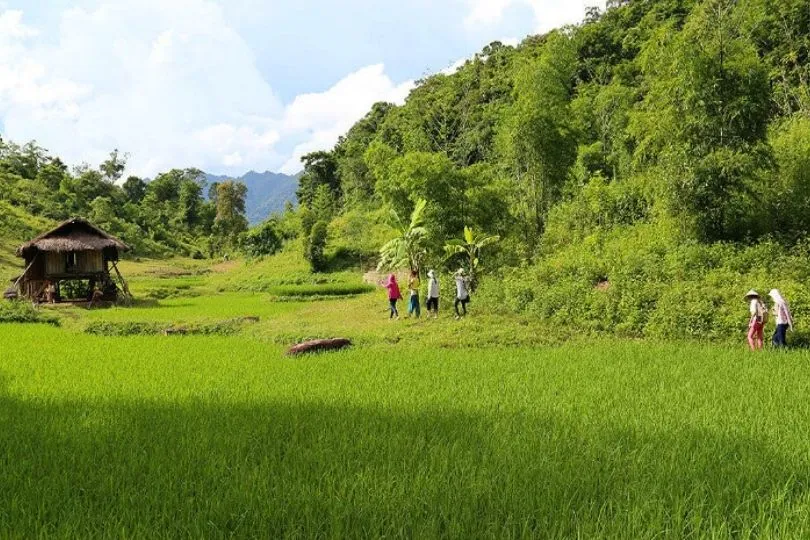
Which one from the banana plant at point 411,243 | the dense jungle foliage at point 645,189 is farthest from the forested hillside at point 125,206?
the banana plant at point 411,243

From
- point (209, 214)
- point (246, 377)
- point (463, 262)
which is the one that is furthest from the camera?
point (209, 214)

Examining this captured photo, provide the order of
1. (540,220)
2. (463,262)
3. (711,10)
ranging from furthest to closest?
(540,220), (463,262), (711,10)

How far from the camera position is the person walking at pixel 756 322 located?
8008mm

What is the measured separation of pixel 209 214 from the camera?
5534cm

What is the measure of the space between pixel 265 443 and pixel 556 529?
2.22 meters

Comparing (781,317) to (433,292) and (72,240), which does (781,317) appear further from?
(72,240)

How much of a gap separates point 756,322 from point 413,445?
647cm

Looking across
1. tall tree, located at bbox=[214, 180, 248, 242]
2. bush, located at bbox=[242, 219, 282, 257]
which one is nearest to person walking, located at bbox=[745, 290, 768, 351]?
bush, located at bbox=[242, 219, 282, 257]

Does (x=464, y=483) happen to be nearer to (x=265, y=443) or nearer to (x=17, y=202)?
(x=265, y=443)

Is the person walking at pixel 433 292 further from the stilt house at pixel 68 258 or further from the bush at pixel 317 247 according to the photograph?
the bush at pixel 317 247

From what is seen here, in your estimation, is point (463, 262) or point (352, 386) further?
point (463, 262)

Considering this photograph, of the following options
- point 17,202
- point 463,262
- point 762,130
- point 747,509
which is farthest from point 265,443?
point 17,202

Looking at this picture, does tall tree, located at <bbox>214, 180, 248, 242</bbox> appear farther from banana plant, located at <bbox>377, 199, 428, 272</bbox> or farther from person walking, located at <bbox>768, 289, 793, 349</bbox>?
person walking, located at <bbox>768, 289, 793, 349</bbox>

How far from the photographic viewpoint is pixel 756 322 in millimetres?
8008
